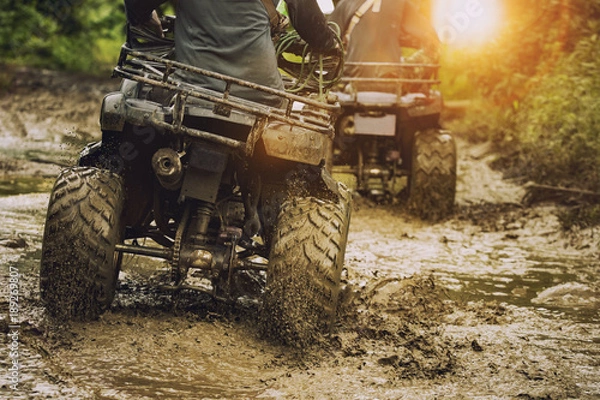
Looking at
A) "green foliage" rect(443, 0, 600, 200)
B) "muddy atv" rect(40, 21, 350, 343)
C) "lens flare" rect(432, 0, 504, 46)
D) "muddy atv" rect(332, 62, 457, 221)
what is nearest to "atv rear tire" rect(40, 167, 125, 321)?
"muddy atv" rect(40, 21, 350, 343)

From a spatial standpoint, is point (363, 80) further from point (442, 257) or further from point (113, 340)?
point (113, 340)

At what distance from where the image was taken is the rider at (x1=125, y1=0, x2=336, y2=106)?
499cm

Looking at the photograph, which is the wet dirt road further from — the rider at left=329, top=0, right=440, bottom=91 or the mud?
the rider at left=329, top=0, right=440, bottom=91

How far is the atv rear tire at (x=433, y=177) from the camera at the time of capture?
9.62 m

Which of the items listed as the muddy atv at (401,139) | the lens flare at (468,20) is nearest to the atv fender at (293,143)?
the muddy atv at (401,139)

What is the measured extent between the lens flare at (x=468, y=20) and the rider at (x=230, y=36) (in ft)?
31.3

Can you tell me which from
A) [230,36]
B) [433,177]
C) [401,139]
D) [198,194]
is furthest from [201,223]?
[401,139]

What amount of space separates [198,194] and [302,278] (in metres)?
0.67

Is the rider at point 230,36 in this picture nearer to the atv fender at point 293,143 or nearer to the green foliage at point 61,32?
the atv fender at point 293,143

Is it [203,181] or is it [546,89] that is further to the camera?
[546,89]

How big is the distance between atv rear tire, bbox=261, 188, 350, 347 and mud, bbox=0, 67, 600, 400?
0.35 ft

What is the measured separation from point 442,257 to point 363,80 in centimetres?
211

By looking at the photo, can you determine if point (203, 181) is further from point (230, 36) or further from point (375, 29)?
point (375, 29)

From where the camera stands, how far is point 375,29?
9.70 m
